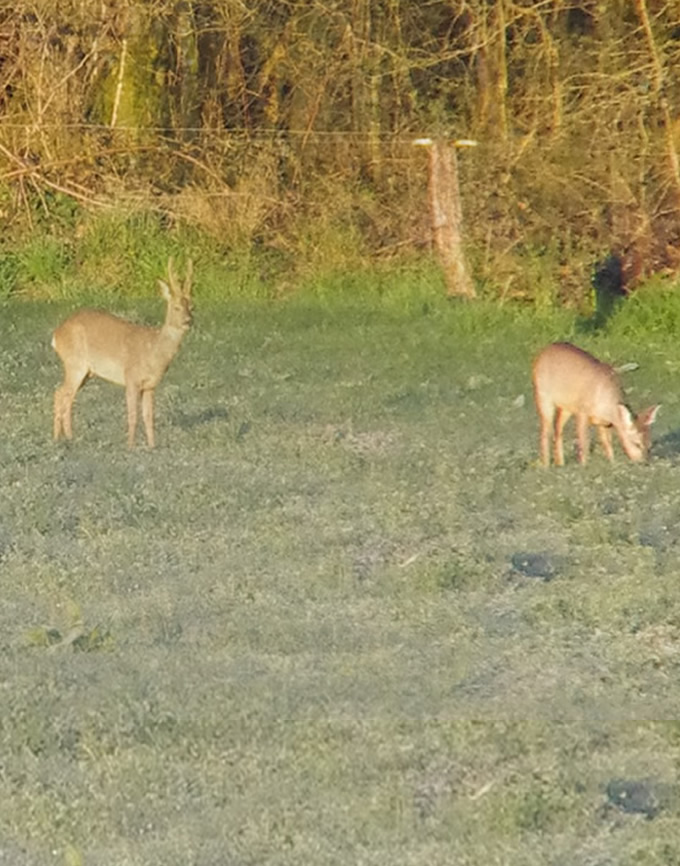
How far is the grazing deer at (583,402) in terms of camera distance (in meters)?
9.45

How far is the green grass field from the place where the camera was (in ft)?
15.8

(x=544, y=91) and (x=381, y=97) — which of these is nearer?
(x=544, y=91)

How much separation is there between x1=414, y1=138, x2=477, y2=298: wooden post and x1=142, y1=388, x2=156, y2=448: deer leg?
18.2 ft

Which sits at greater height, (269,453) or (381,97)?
(381,97)

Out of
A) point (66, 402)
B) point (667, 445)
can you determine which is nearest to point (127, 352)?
point (66, 402)

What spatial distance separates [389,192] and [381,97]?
128cm

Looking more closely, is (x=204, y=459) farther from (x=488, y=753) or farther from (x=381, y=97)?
(x=381, y=97)

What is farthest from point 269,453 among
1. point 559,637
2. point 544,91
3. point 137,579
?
point 544,91

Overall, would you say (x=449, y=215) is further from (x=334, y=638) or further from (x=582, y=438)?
(x=334, y=638)

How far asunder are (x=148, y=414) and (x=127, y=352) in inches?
13.4

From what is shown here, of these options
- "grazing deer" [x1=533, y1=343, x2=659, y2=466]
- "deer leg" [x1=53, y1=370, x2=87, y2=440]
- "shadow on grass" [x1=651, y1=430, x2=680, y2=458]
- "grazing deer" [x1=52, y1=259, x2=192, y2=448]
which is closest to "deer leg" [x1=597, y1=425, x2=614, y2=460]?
"grazing deer" [x1=533, y1=343, x2=659, y2=466]

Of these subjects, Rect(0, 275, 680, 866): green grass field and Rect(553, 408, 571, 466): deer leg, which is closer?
Rect(0, 275, 680, 866): green grass field

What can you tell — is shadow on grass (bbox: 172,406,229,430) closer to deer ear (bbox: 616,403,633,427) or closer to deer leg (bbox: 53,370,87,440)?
deer leg (bbox: 53,370,87,440)

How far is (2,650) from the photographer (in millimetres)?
6281
